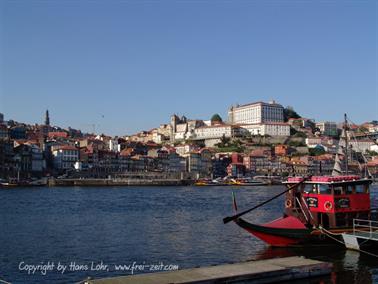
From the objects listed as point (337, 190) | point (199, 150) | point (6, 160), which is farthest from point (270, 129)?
point (337, 190)

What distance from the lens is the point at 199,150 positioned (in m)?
148

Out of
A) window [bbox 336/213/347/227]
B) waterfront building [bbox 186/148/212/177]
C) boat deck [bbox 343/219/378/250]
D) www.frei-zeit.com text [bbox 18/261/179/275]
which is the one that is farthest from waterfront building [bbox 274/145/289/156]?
www.frei-zeit.com text [bbox 18/261/179/275]

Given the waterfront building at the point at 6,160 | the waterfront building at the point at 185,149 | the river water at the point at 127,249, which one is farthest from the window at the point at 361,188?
the waterfront building at the point at 185,149

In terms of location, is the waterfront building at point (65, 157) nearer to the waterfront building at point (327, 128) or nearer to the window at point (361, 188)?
the waterfront building at point (327, 128)

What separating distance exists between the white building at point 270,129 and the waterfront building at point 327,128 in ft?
77.4

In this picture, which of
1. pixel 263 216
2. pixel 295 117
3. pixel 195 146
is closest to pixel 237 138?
pixel 195 146

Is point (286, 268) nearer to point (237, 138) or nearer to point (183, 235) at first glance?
point (183, 235)

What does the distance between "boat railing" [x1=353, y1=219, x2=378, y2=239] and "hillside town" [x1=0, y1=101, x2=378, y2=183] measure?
67.3m

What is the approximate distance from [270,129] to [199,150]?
29.7 m

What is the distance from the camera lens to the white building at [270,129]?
543ft

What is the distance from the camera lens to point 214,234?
29391 millimetres

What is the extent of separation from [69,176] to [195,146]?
164 ft

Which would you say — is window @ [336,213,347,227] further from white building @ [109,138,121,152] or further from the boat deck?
white building @ [109,138,121,152]

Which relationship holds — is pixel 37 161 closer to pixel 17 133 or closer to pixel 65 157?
pixel 65 157
